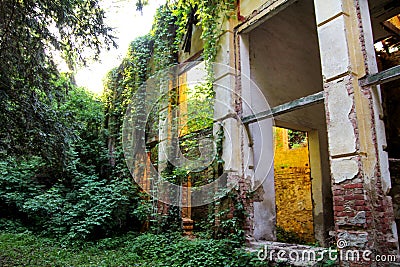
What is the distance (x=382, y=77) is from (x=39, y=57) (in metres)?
5.38

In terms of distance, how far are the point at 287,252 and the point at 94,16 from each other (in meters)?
5.23

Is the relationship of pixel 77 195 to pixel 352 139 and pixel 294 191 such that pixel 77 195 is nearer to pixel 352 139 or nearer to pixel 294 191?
pixel 294 191

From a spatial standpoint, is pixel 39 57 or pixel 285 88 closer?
pixel 39 57

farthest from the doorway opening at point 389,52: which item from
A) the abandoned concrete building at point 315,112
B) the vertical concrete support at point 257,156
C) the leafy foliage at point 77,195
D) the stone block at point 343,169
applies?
the leafy foliage at point 77,195

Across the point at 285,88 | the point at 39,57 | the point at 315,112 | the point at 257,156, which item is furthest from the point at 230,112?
the point at 39,57

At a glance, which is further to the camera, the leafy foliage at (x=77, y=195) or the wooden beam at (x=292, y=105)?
the leafy foliage at (x=77, y=195)

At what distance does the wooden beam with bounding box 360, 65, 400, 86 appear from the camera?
337 cm

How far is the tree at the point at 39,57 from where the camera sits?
4934 millimetres

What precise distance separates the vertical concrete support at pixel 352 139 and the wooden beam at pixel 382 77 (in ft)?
0.31

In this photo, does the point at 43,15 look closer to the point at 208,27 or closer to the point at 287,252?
the point at 208,27

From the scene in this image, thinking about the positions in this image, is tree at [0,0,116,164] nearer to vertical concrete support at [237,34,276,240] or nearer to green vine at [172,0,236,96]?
green vine at [172,0,236,96]

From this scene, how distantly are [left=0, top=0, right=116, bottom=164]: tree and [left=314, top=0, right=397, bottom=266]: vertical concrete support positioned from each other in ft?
13.0

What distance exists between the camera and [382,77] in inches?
140

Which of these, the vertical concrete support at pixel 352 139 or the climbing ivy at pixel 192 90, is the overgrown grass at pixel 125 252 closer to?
the climbing ivy at pixel 192 90
